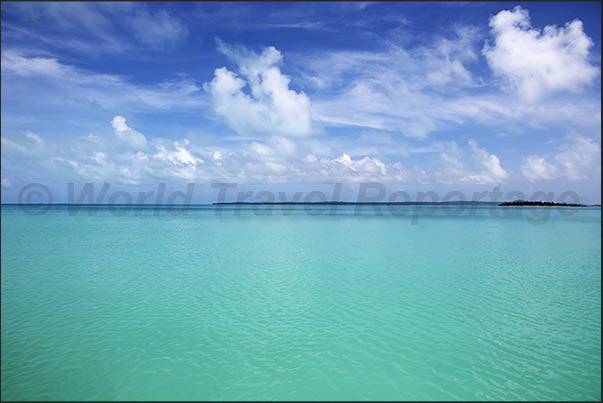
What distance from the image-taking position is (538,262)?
18.1 metres

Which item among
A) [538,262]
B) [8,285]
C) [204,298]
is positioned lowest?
[8,285]

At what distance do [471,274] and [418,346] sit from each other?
922cm

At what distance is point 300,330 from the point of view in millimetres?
8719

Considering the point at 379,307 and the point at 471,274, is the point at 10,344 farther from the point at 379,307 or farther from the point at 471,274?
the point at 471,274

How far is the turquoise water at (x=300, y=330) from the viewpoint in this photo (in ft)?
20.4

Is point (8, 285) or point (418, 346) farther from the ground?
point (418, 346)

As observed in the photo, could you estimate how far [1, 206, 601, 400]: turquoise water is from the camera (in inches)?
245

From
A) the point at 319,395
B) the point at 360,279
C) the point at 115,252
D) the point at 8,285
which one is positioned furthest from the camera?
the point at 115,252

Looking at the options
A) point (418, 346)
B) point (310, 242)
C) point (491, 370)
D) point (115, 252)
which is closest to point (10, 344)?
point (418, 346)

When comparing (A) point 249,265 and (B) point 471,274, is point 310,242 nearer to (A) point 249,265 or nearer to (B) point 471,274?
(A) point 249,265

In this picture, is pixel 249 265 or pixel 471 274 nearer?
pixel 471 274

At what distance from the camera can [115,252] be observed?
68.1 feet

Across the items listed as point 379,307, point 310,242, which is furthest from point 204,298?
point 310,242

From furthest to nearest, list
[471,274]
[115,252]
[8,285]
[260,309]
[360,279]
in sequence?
[115,252] → [471,274] → [360,279] → [8,285] → [260,309]
